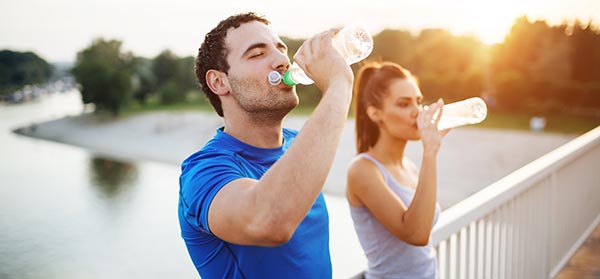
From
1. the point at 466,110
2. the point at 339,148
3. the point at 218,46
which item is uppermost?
the point at 218,46

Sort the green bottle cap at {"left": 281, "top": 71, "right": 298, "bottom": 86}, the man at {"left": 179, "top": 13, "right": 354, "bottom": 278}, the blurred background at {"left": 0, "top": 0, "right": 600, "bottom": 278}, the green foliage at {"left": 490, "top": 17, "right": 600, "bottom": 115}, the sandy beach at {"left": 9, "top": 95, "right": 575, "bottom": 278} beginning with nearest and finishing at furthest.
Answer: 1. the man at {"left": 179, "top": 13, "right": 354, "bottom": 278}
2. the green bottle cap at {"left": 281, "top": 71, "right": 298, "bottom": 86}
3. the sandy beach at {"left": 9, "top": 95, "right": 575, "bottom": 278}
4. the blurred background at {"left": 0, "top": 0, "right": 600, "bottom": 278}
5. the green foliage at {"left": 490, "top": 17, "right": 600, "bottom": 115}

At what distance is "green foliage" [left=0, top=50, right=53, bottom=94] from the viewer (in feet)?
103

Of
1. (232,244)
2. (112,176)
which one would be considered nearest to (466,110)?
(232,244)

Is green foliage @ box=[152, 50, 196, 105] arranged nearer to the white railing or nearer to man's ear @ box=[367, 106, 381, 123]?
the white railing

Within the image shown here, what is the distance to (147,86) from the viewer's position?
4450cm

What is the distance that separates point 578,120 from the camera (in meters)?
21.6

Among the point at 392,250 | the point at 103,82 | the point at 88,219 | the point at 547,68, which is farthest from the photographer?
the point at 103,82

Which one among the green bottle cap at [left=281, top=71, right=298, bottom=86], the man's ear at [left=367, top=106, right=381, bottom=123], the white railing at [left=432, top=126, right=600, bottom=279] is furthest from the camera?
the white railing at [left=432, top=126, right=600, bottom=279]

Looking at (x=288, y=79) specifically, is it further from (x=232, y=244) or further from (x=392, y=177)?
(x=392, y=177)

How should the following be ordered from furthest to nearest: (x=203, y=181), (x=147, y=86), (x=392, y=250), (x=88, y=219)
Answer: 1. (x=147, y=86)
2. (x=88, y=219)
3. (x=392, y=250)
4. (x=203, y=181)

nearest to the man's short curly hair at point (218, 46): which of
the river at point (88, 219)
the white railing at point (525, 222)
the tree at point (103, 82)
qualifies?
the white railing at point (525, 222)

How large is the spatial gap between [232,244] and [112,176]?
22889 millimetres

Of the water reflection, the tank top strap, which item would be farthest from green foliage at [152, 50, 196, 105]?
the tank top strap

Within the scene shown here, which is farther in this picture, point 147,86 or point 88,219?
point 147,86
